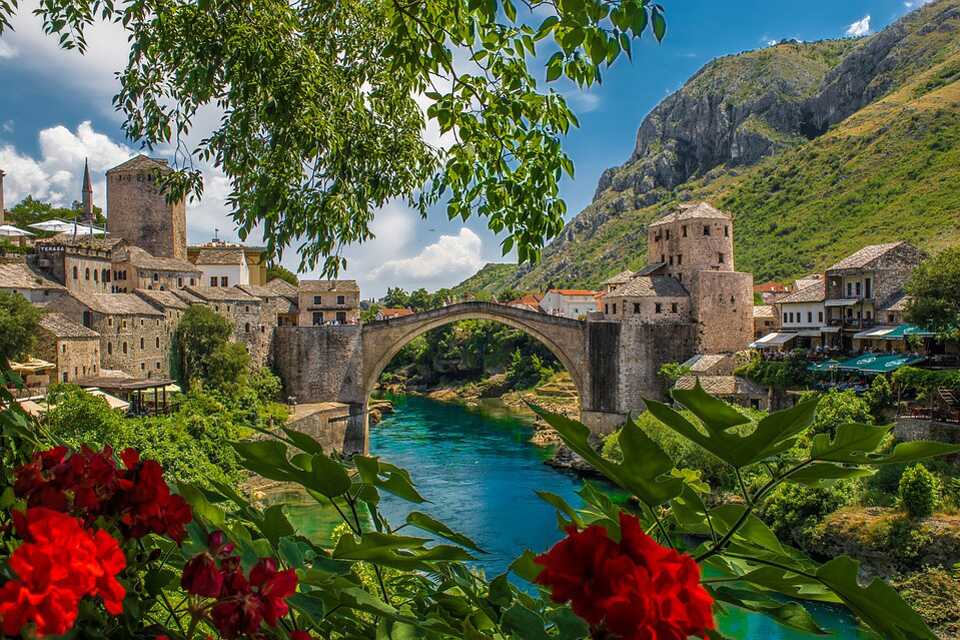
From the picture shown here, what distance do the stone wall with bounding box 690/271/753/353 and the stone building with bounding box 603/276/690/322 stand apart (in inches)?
20.4

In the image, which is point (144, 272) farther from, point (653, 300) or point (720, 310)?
point (720, 310)

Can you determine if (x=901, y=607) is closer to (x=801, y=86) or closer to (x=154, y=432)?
(x=154, y=432)

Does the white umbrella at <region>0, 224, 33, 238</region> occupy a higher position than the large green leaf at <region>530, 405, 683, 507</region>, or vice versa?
the white umbrella at <region>0, 224, 33, 238</region>

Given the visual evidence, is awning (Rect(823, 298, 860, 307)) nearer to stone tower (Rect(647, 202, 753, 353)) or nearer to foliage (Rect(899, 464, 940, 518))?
stone tower (Rect(647, 202, 753, 353))

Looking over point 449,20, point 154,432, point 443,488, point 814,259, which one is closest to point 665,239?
point 443,488

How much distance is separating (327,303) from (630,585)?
32.5 m

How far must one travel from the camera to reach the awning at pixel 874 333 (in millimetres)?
21256

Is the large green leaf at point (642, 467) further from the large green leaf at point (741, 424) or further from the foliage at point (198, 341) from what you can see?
the foliage at point (198, 341)

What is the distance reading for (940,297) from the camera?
743 inches

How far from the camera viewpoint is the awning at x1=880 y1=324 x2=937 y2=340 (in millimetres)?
19703

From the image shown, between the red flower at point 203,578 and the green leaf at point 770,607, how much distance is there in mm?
735

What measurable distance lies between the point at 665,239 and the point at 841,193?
29.4 m

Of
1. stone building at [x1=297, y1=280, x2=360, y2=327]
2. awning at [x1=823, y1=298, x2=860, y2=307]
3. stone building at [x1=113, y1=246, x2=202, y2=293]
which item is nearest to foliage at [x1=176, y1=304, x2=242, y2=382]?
stone building at [x1=113, y1=246, x2=202, y2=293]

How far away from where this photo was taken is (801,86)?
86.0m
